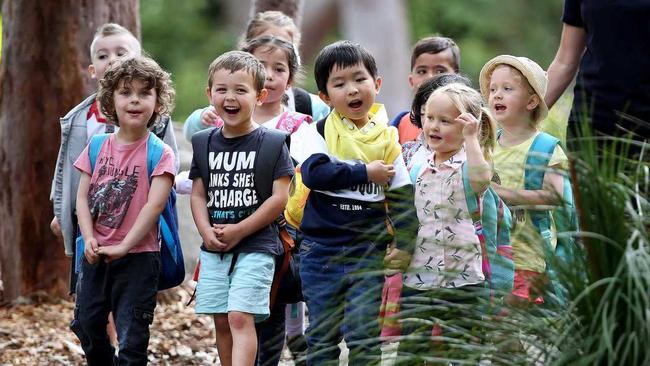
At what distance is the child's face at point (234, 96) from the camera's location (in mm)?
5254

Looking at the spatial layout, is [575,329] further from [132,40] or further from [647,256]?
[132,40]

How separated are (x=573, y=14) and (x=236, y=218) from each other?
1721 millimetres

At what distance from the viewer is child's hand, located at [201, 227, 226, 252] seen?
516cm

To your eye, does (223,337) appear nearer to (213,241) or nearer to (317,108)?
(213,241)

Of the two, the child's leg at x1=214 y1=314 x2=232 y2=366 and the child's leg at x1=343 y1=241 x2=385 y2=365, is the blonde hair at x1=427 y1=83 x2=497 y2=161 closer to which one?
the child's leg at x1=343 y1=241 x2=385 y2=365

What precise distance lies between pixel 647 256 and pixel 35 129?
200 inches

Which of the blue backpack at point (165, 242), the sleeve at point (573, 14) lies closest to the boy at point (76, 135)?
the blue backpack at point (165, 242)

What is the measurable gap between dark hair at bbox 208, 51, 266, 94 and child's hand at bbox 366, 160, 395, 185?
0.70 m

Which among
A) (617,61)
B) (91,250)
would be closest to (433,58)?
(617,61)

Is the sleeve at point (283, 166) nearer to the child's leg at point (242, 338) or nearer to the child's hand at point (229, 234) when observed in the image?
the child's hand at point (229, 234)

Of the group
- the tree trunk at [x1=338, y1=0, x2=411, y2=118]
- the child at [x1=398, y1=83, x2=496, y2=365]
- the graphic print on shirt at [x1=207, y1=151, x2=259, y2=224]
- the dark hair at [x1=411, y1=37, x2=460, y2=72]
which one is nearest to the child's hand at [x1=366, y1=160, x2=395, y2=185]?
the child at [x1=398, y1=83, x2=496, y2=365]

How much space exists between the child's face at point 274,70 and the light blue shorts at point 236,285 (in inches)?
37.3

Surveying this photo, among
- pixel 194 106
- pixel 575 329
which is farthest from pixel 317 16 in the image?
pixel 575 329

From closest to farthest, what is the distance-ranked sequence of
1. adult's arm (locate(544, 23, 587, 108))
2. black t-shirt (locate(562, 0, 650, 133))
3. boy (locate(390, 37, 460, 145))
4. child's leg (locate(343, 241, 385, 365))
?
child's leg (locate(343, 241, 385, 365)), black t-shirt (locate(562, 0, 650, 133)), adult's arm (locate(544, 23, 587, 108)), boy (locate(390, 37, 460, 145))
